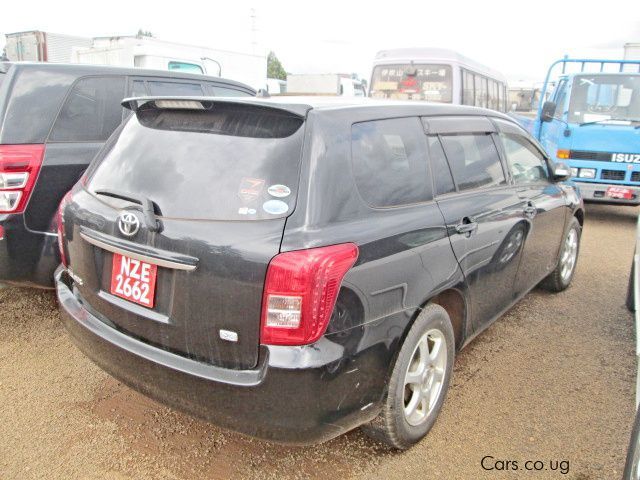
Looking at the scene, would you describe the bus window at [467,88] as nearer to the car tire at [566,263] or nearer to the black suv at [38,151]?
the car tire at [566,263]

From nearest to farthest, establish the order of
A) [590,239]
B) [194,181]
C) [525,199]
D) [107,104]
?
[194,181]
[525,199]
[107,104]
[590,239]

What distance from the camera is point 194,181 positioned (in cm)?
227

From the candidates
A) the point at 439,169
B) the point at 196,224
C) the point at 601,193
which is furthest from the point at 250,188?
the point at 601,193

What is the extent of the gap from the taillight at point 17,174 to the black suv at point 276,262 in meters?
0.96

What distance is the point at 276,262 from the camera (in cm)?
201

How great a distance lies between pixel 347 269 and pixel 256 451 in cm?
117

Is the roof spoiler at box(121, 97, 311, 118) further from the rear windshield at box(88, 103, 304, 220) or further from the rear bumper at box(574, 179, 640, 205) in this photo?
the rear bumper at box(574, 179, 640, 205)

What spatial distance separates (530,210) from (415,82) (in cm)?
1026

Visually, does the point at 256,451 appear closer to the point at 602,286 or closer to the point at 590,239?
the point at 602,286

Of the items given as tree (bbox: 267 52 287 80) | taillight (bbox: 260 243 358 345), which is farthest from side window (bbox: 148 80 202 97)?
tree (bbox: 267 52 287 80)

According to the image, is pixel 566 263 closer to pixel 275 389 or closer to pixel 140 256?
pixel 275 389

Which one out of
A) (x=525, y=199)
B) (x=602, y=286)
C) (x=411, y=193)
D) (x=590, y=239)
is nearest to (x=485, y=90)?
(x=590, y=239)

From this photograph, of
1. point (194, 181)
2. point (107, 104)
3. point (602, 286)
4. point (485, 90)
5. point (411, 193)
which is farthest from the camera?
point (485, 90)

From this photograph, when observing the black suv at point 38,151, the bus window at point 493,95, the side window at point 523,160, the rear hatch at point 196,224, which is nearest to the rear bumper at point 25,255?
the black suv at point 38,151
